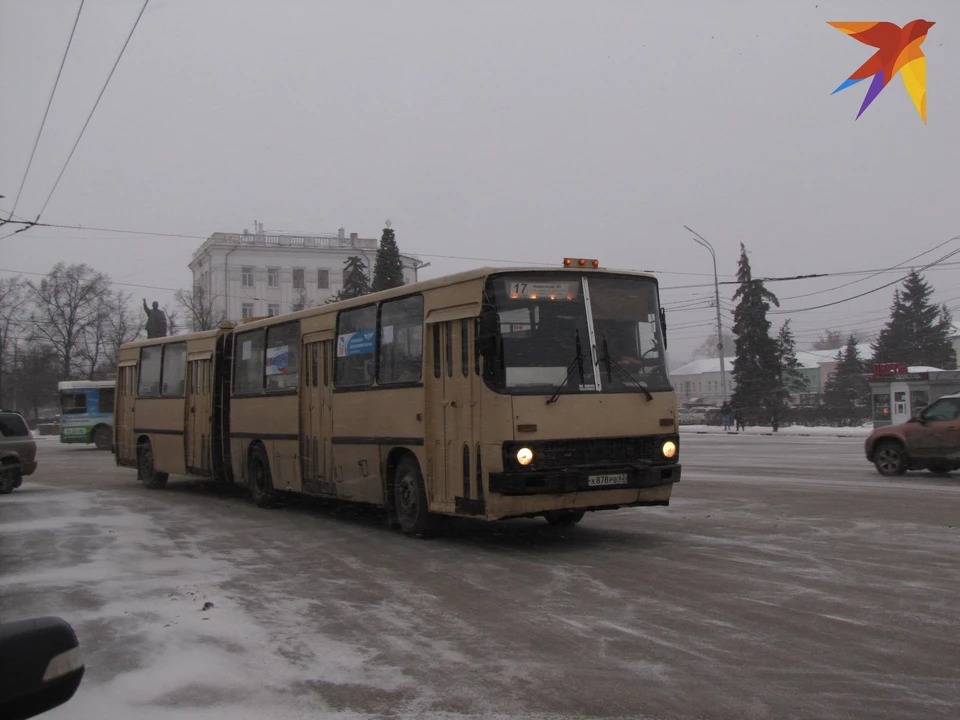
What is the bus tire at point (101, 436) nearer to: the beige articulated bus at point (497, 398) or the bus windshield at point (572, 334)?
the beige articulated bus at point (497, 398)

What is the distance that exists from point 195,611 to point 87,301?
64071 mm

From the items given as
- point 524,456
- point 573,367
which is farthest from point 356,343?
point 524,456

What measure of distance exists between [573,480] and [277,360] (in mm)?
6812

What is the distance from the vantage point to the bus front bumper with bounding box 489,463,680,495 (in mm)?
9125

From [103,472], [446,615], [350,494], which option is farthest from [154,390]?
[446,615]

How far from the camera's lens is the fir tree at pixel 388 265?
57844 mm

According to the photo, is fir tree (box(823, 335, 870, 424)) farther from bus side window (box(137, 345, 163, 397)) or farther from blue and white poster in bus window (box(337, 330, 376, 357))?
blue and white poster in bus window (box(337, 330, 376, 357))

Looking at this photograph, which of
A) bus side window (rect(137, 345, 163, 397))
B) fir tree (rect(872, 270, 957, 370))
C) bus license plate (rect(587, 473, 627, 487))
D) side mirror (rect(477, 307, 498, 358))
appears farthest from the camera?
fir tree (rect(872, 270, 957, 370))

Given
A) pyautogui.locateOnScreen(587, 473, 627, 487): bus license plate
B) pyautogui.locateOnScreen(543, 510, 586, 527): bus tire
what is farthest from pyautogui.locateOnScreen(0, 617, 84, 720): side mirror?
pyautogui.locateOnScreen(543, 510, 586, 527): bus tire

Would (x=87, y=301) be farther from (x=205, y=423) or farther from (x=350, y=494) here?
(x=350, y=494)

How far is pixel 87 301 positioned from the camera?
65500 mm

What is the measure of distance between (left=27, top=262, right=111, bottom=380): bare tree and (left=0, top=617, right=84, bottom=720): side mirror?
66.5 m

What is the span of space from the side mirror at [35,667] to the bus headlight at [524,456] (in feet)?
21.7

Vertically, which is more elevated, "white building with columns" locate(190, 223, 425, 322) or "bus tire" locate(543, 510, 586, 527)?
"white building with columns" locate(190, 223, 425, 322)
